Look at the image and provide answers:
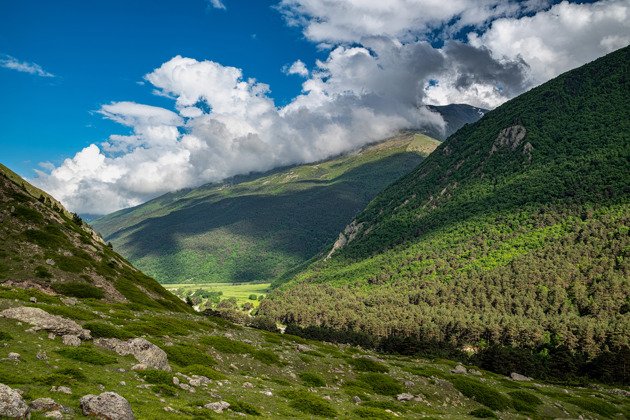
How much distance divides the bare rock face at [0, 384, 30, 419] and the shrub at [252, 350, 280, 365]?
123ft

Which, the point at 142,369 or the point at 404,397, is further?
the point at 404,397

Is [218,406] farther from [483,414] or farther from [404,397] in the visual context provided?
[483,414]

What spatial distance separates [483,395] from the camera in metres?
57.7

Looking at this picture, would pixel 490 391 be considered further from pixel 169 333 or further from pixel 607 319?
pixel 607 319

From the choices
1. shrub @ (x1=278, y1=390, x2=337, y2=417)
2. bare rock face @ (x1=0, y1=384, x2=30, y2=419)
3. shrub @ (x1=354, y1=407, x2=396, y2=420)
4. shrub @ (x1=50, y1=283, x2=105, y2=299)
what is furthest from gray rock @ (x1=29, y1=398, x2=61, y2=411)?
shrub @ (x1=50, y1=283, x2=105, y2=299)

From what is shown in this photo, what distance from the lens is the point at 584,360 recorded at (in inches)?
5236

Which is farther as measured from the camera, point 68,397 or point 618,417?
point 618,417

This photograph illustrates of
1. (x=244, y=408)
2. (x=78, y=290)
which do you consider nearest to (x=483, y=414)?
(x=244, y=408)

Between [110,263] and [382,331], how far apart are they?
136 metres

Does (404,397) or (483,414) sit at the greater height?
(404,397)

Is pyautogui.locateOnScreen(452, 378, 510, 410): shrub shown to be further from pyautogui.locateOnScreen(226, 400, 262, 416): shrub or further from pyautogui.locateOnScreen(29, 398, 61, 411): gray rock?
pyautogui.locateOnScreen(29, 398, 61, 411): gray rock

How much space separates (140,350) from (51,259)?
185 ft

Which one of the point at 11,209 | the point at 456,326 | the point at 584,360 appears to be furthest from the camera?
the point at 456,326

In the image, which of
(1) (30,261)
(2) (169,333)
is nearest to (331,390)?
(2) (169,333)
